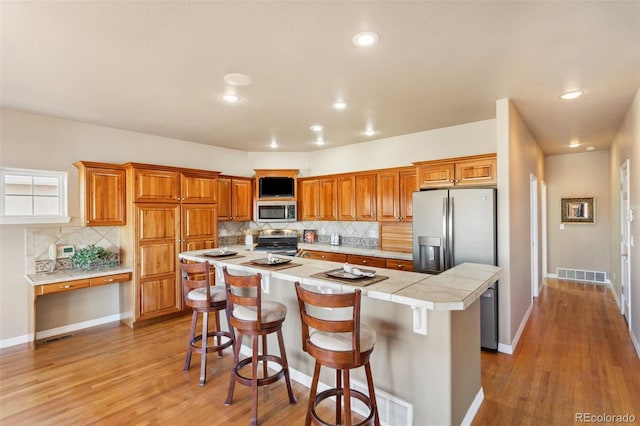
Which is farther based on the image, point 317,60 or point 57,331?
point 57,331

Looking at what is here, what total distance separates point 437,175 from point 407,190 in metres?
0.69

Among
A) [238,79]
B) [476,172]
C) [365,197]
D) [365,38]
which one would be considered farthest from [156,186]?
[476,172]

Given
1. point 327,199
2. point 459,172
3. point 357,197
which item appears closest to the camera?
point 459,172

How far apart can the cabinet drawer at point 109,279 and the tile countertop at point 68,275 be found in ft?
0.13

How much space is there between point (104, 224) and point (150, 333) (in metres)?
1.54

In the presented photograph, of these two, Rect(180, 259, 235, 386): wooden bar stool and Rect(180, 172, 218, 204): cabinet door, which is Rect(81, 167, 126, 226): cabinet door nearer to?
Rect(180, 172, 218, 204): cabinet door

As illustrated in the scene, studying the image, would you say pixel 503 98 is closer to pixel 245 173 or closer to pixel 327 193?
pixel 327 193

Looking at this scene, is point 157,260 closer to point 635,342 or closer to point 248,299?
point 248,299

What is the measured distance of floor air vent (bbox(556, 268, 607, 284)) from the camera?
252 inches

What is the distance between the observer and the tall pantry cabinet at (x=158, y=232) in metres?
4.22

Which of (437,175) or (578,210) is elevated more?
(437,175)

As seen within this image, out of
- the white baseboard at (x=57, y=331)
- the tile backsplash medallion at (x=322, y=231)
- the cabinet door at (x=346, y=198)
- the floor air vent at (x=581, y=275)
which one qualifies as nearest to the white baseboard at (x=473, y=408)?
the tile backsplash medallion at (x=322, y=231)

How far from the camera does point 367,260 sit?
483cm

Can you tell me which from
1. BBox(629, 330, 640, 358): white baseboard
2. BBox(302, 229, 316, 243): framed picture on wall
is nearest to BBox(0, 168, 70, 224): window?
BBox(302, 229, 316, 243): framed picture on wall
